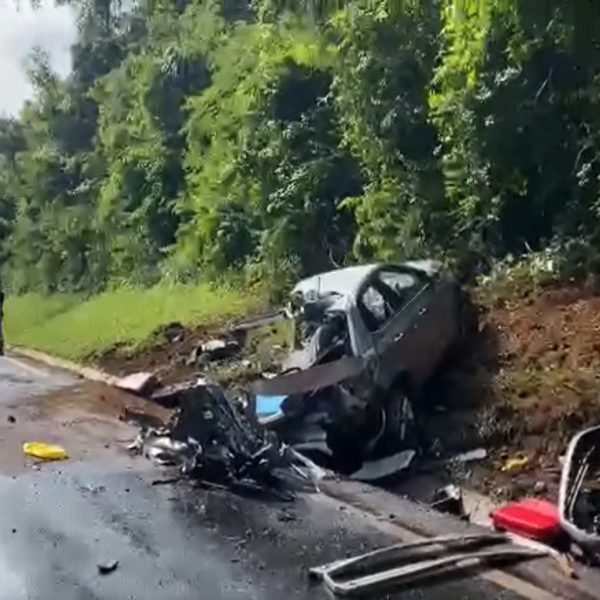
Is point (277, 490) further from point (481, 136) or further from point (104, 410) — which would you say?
point (481, 136)

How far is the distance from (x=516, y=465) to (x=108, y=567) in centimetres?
406

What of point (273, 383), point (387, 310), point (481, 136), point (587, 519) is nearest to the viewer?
point (587, 519)

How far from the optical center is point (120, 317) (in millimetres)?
22812

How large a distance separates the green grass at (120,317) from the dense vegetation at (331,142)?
78cm

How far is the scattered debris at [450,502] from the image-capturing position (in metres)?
8.80

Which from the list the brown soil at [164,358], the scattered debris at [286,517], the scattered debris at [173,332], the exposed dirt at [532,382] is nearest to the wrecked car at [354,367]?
the exposed dirt at [532,382]

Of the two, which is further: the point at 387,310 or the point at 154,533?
the point at 387,310

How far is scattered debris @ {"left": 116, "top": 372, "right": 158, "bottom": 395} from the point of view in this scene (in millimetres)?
15047

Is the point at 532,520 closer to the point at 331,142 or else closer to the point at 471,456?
the point at 471,456

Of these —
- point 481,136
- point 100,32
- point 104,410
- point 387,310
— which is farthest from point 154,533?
point 100,32

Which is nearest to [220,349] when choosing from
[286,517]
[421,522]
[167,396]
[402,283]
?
[167,396]

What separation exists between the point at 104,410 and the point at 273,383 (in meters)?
4.25

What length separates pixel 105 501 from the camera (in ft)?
30.0

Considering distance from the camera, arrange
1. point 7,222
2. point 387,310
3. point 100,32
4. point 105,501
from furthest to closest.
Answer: point 7,222 < point 100,32 < point 387,310 < point 105,501
